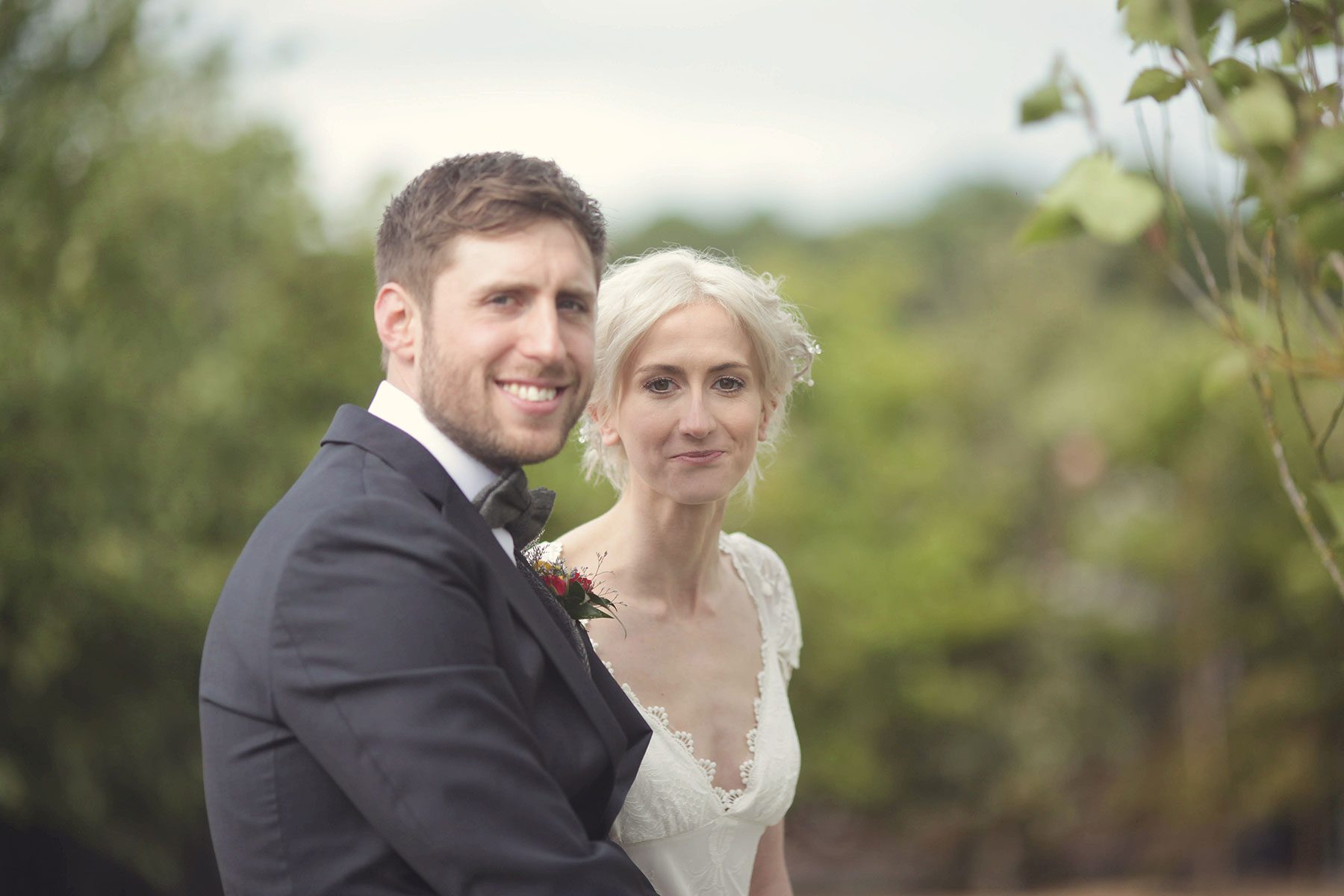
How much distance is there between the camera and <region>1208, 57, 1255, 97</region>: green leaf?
51.3 inches

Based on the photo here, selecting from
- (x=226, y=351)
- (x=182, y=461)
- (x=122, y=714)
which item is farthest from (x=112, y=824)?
(x=226, y=351)

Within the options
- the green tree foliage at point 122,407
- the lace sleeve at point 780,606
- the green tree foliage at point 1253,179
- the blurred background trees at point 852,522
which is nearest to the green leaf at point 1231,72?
the green tree foliage at point 1253,179

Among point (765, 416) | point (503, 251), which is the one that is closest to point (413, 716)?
point (503, 251)

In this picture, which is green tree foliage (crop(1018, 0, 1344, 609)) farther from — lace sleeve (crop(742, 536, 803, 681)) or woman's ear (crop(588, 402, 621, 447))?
lace sleeve (crop(742, 536, 803, 681))

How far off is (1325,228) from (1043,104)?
316mm

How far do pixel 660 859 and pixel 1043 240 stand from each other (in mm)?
1941

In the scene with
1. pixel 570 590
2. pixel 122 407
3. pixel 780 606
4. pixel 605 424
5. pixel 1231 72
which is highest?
pixel 122 407

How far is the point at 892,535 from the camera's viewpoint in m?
18.3

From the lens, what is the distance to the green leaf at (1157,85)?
136cm

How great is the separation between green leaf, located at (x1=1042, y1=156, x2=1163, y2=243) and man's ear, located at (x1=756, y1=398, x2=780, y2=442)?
6.13ft

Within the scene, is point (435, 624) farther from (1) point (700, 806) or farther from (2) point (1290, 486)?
(1) point (700, 806)

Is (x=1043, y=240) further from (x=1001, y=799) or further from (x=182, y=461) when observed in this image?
(x=1001, y=799)

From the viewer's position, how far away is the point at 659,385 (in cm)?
281

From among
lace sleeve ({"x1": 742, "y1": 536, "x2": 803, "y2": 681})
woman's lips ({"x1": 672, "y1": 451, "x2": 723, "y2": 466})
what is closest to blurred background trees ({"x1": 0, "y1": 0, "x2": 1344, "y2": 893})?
lace sleeve ({"x1": 742, "y1": 536, "x2": 803, "y2": 681})
